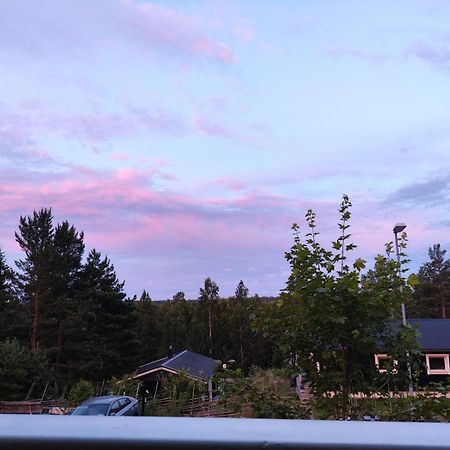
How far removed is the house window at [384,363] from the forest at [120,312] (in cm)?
15

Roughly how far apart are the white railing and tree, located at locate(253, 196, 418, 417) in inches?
112

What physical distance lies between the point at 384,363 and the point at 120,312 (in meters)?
37.5

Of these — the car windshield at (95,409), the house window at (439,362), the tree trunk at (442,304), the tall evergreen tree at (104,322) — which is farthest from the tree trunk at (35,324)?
the tree trunk at (442,304)

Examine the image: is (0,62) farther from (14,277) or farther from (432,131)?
(14,277)

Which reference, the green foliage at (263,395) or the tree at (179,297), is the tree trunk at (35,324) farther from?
the green foliage at (263,395)

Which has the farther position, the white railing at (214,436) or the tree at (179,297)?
the tree at (179,297)

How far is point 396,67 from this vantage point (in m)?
8.14

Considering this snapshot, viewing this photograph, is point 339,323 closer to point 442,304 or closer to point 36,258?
point 36,258

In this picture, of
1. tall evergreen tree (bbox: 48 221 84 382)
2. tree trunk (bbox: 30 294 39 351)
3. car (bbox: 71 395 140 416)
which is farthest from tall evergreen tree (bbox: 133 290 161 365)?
car (bbox: 71 395 140 416)

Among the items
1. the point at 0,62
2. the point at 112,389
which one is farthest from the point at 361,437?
the point at 112,389

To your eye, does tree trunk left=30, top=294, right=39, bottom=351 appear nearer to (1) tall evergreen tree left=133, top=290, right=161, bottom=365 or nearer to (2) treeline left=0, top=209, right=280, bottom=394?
(2) treeline left=0, top=209, right=280, bottom=394

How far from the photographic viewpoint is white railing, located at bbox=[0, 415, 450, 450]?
0.70m

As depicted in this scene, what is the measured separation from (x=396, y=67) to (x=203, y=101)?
4.80 metres

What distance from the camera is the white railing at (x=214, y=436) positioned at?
700 mm
